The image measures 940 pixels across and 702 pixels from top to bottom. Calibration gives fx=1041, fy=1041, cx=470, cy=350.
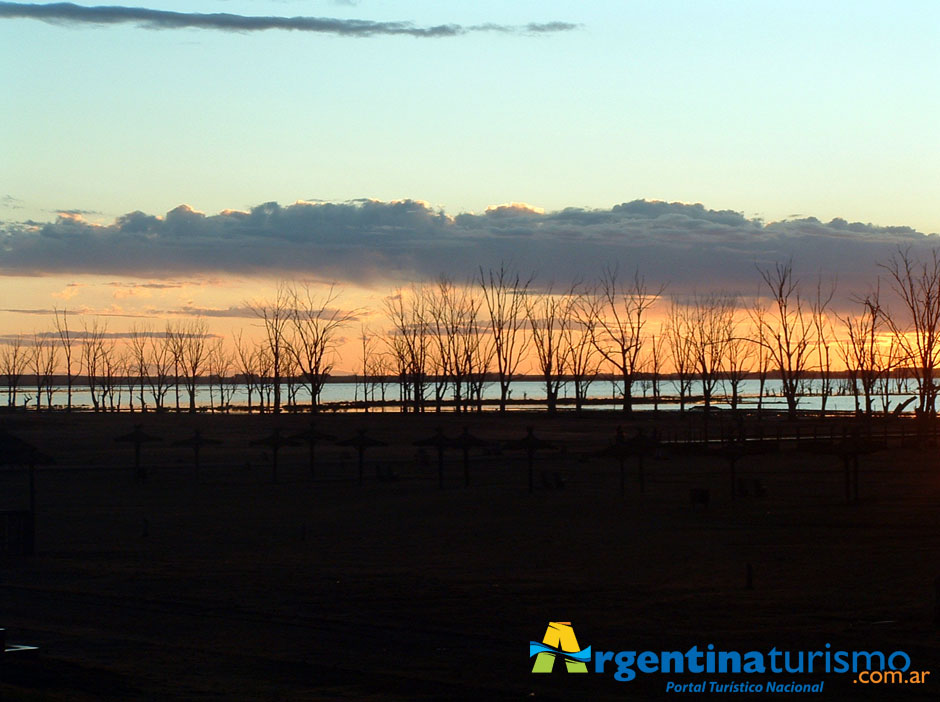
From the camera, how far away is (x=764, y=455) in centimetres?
4800

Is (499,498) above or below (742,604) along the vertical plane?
below

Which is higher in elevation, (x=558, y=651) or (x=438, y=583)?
(x=558, y=651)

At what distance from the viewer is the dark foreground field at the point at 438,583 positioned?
11.0m

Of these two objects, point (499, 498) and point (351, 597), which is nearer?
point (351, 597)

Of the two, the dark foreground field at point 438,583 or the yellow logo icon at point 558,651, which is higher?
the yellow logo icon at point 558,651

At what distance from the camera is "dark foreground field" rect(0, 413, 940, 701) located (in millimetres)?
11047

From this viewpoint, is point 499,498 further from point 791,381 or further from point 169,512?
point 791,381

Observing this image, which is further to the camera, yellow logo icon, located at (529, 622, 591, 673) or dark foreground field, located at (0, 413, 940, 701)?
yellow logo icon, located at (529, 622, 591, 673)

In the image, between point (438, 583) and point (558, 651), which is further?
point (438, 583)

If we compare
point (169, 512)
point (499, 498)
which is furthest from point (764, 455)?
point (169, 512)

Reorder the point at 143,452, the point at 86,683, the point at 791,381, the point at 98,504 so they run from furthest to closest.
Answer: the point at 791,381 → the point at 143,452 → the point at 98,504 → the point at 86,683

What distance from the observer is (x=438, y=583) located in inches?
666

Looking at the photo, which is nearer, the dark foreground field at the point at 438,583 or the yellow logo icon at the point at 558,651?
the dark foreground field at the point at 438,583

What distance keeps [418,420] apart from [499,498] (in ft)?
150
